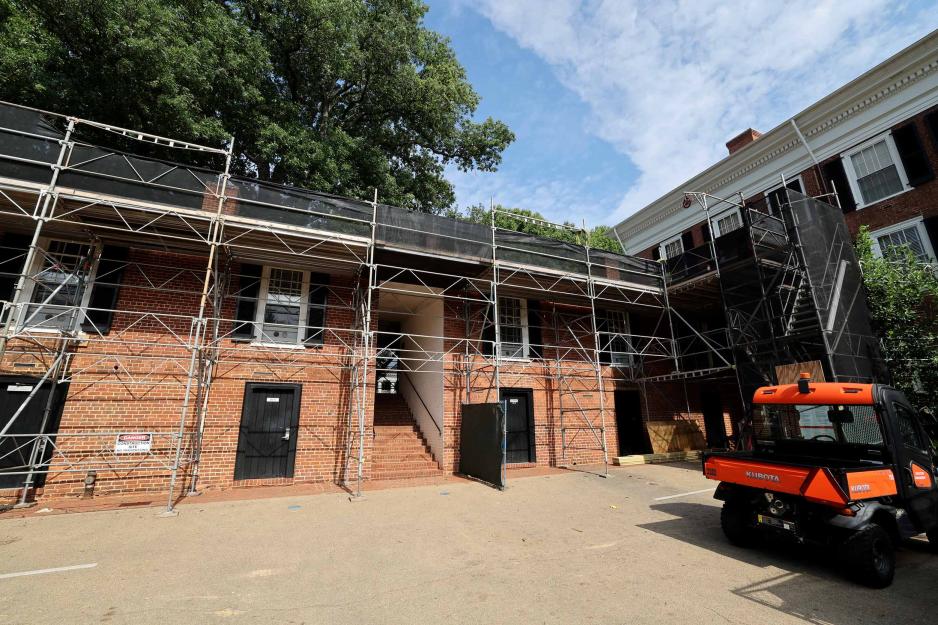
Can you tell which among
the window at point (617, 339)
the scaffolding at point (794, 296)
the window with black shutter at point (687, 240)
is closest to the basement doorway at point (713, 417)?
the window at point (617, 339)

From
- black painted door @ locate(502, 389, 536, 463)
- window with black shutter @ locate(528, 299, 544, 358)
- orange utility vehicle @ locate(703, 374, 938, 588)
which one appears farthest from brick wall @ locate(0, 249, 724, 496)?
orange utility vehicle @ locate(703, 374, 938, 588)

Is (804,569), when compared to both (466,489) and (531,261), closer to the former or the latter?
(466,489)

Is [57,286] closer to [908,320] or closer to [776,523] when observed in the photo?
[776,523]

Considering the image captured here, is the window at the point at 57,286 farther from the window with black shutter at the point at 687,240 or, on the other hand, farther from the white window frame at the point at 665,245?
the window with black shutter at the point at 687,240

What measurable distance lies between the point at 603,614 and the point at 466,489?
576cm

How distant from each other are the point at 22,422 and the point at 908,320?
20864 millimetres

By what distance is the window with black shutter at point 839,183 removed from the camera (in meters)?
14.4

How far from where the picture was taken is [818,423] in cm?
590

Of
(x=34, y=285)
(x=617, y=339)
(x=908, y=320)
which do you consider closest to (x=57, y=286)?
(x=34, y=285)

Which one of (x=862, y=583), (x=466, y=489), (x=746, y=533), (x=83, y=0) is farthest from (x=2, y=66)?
(x=862, y=583)

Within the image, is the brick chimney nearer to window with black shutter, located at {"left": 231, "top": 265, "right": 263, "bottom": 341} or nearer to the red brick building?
the red brick building

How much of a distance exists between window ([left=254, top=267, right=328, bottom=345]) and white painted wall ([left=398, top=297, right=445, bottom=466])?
104 inches

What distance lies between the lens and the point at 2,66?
10211mm

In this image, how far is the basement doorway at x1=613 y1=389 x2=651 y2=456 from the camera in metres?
14.0
